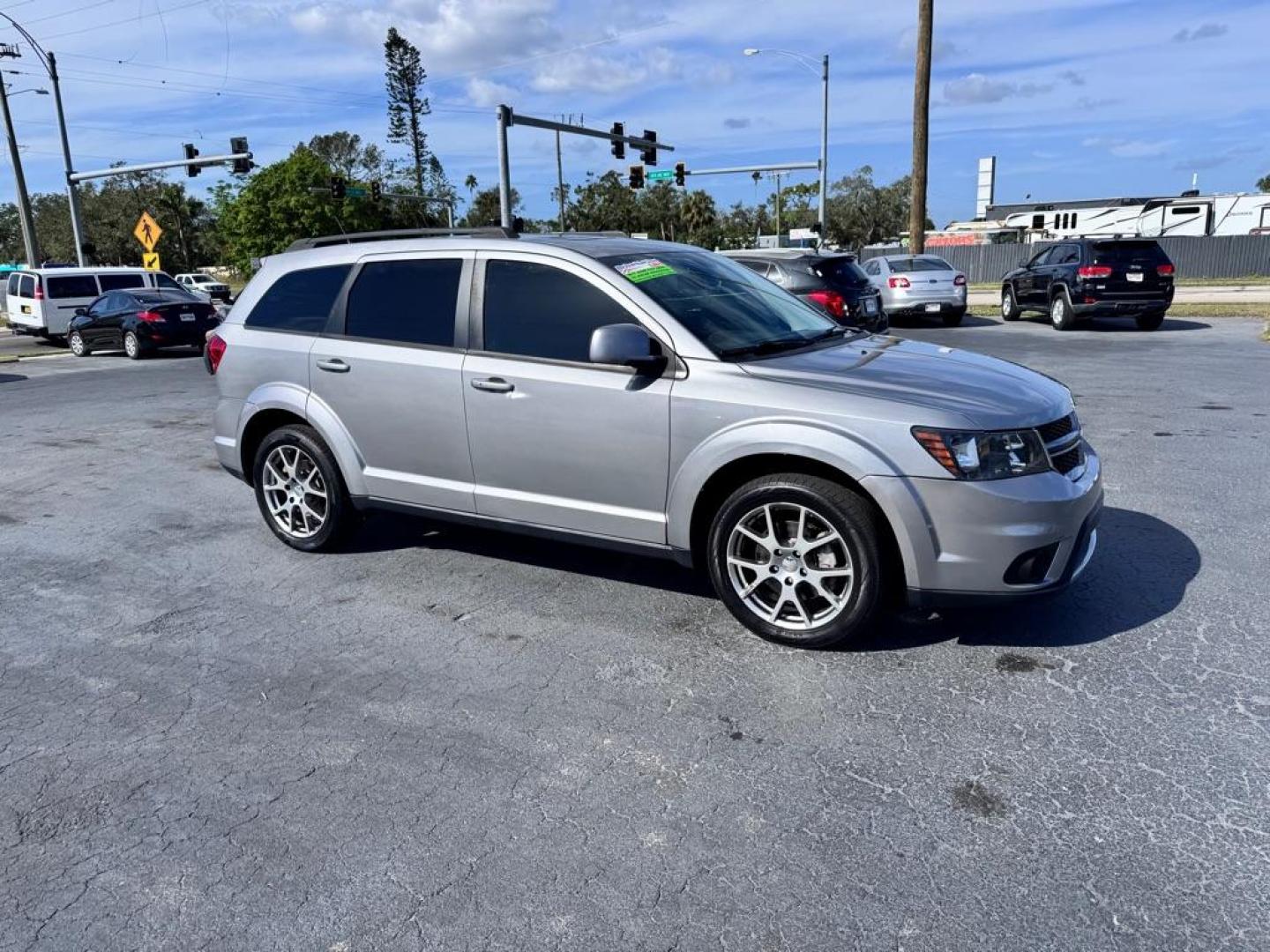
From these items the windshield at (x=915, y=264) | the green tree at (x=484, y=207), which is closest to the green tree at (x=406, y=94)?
the green tree at (x=484, y=207)

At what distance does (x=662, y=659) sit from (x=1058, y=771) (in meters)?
1.60

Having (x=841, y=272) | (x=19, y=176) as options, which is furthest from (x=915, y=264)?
(x=19, y=176)

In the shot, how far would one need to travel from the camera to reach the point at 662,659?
416cm

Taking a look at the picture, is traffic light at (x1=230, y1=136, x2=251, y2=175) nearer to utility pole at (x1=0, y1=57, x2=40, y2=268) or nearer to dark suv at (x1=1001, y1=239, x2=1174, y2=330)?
utility pole at (x1=0, y1=57, x2=40, y2=268)

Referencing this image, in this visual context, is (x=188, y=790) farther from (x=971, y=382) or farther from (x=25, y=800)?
(x=971, y=382)

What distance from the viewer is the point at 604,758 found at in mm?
3395

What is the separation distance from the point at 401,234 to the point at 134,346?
1671cm

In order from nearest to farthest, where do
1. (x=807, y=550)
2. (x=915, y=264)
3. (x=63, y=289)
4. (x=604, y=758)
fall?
(x=604, y=758) → (x=807, y=550) → (x=915, y=264) → (x=63, y=289)

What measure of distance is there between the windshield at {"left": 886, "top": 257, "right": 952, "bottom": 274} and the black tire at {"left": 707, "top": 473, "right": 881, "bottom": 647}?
55.9 feet

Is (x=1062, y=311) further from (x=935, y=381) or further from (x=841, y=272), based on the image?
(x=935, y=381)

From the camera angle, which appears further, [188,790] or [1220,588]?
[1220,588]

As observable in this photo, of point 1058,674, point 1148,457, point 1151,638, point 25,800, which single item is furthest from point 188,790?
point 1148,457

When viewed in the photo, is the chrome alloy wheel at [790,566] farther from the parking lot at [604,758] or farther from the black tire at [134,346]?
the black tire at [134,346]

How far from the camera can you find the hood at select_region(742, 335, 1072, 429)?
3969 millimetres
